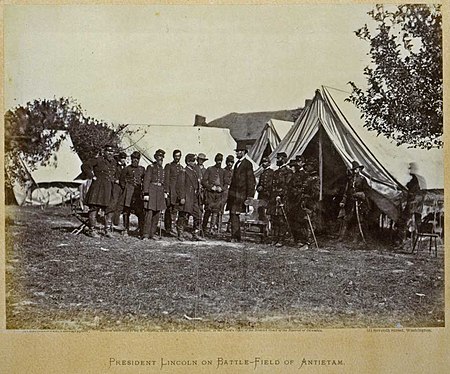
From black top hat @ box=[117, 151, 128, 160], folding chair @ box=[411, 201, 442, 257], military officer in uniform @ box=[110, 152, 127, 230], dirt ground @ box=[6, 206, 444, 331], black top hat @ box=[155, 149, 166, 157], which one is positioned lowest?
dirt ground @ box=[6, 206, 444, 331]

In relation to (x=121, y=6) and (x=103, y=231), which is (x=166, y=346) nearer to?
(x=103, y=231)

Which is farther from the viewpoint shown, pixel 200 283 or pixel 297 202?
pixel 297 202

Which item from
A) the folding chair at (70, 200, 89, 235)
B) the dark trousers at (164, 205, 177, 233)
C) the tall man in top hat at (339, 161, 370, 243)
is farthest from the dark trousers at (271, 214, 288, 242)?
the folding chair at (70, 200, 89, 235)

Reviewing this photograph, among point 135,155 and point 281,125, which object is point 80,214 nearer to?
point 135,155

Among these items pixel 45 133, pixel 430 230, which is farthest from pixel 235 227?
pixel 45 133

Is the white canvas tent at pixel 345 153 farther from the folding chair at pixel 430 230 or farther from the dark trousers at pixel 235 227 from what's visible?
the dark trousers at pixel 235 227

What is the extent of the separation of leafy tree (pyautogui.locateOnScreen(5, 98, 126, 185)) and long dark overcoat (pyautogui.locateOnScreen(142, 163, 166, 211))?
0.30 metres

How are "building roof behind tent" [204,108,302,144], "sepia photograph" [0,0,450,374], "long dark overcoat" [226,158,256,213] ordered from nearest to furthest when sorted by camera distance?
"sepia photograph" [0,0,450,374], "building roof behind tent" [204,108,302,144], "long dark overcoat" [226,158,256,213]

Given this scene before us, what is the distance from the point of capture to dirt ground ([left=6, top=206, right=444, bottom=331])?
3920 mm

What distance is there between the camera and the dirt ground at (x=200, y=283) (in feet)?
12.9

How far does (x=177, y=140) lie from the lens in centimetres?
405

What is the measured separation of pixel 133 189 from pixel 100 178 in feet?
0.74

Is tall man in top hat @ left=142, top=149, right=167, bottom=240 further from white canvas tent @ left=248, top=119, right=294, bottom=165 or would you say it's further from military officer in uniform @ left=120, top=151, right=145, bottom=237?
white canvas tent @ left=248, top=119, right=294, bottom=165

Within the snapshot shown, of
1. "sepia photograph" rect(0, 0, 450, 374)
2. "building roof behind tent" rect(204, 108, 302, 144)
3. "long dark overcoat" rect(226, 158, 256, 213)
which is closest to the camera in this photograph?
"sepia photograph" rect(0, 0, 450, 374)
